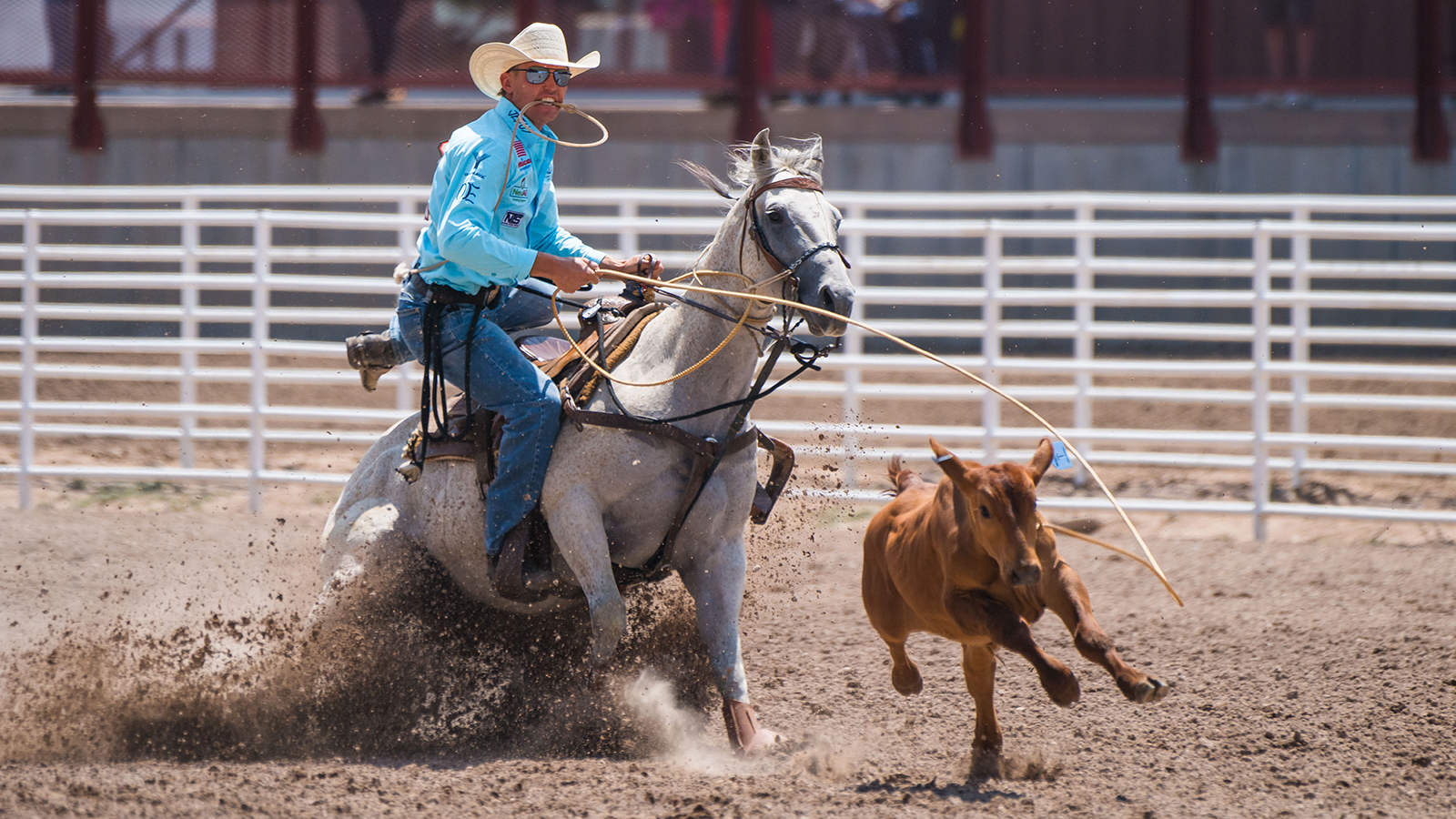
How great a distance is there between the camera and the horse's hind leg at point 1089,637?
340cm

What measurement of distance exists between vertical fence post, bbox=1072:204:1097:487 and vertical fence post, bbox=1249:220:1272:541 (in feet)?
3.07

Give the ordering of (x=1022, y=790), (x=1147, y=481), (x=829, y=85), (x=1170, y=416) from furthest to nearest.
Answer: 1. (x=829, y=85)
2. (x=1170, y=416)
3. (x=1147, y=481)
4. (x=1022, y=790)

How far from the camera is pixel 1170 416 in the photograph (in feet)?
33.5

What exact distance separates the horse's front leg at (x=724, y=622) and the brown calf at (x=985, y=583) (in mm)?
462

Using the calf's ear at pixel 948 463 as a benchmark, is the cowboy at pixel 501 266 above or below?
above

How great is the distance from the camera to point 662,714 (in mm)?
4461

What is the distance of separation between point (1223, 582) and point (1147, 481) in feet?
7.17

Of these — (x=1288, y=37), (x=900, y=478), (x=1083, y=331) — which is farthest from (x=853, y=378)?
(x=1288, y=37)

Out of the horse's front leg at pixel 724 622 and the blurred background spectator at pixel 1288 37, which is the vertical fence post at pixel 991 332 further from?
the blurred background spectator at pixel 1288 37

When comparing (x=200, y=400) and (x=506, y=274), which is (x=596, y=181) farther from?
(x=506, y=274)

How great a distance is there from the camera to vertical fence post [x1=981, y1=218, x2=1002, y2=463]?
8148 mm

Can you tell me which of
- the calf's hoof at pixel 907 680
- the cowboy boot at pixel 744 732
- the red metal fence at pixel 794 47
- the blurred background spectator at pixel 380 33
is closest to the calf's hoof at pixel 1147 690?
the calf's hoof at pixel 907 680

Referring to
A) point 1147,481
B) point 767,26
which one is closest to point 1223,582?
point 1147,481

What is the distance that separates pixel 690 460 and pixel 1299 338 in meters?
5.29
